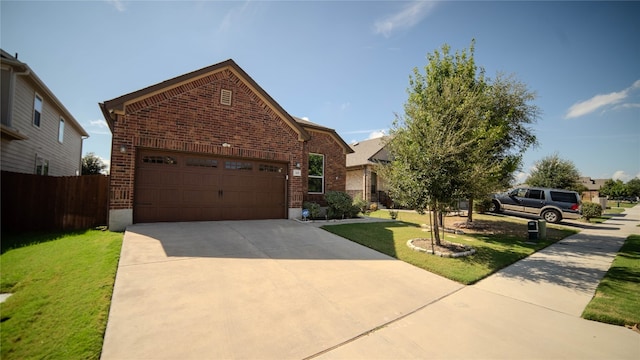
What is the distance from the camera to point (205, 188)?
9.91 meters

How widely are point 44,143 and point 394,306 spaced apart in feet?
63.2

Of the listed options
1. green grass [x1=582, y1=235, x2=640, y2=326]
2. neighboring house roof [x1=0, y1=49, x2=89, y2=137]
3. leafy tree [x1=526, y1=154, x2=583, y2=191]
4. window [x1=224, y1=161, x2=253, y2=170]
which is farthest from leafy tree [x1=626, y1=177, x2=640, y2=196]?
neighboring house roof [x1=0, y1=49, x2=89, y2=137]

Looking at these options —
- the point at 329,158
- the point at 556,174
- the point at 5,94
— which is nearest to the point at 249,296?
the point at 329,158

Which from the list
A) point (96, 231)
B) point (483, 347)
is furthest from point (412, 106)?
point (96, 231)

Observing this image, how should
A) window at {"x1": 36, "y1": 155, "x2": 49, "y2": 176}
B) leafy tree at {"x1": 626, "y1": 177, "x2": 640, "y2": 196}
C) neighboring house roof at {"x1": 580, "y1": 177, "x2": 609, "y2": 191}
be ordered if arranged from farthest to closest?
neighboring house roof at {"x1": 580, "y1": 177, "x2": 609, "y2": 191} < leafy tree at {"x1": 626, "y1": 177, "x2": 640, "y2": 196} < window at {"x1": 36, "y1": 155, "x2": 49, "y2": 176}

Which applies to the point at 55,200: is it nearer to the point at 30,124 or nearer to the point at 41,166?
the point at 30,124

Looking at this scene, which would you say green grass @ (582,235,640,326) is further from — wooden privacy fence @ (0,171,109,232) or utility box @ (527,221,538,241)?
wooden privacy fence @ (0,171,109,232)

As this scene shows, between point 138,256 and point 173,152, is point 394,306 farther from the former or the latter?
point 173,152

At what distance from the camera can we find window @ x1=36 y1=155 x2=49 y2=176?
1339 cm

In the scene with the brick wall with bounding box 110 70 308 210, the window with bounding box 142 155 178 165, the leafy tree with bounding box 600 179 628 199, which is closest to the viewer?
the brick wall with bounding box 110 70 308 210

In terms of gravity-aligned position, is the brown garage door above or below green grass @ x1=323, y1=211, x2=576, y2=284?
above

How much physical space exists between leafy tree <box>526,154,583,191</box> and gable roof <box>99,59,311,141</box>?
2931 centimetres

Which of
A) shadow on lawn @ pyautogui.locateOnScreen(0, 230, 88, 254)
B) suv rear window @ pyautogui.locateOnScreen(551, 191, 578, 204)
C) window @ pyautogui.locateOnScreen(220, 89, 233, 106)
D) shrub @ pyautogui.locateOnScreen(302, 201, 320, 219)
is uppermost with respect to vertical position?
window @ pyautogui.locateOnScreen(220, 89, 233, 106)

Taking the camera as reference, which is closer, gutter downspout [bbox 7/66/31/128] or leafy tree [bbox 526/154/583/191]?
gutter downspout [bbox 7/66/31/128]
